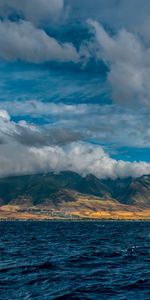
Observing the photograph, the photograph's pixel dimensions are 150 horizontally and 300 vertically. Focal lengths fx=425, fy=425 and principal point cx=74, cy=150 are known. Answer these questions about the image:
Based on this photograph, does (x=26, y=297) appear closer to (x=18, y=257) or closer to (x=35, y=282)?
(x=35, y=282)

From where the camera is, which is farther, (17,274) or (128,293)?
(17,274)

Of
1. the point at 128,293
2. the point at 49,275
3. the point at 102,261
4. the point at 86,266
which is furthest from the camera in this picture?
the point at 102,261

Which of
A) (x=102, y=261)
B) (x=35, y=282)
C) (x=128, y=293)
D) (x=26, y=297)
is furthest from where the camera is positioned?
(x=102, y=261)

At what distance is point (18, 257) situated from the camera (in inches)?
3135

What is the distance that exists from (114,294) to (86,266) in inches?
898

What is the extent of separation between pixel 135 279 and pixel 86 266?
14608mm

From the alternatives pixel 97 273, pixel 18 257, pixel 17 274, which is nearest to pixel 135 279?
pixel 97 273

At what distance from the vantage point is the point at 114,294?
4366 centimetres

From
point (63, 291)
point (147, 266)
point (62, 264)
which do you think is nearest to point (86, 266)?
point (62, 264)

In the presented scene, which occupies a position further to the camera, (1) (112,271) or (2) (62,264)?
(2) (62,264)

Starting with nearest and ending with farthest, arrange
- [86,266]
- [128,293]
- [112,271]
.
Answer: [128,293]
[112,271]
[86,266]

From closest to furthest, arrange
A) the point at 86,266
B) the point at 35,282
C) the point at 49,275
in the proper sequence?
the point at 35,282, the point at 49,275, the point at 86,266

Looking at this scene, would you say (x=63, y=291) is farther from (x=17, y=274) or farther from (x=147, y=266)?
(x=147, y=266)

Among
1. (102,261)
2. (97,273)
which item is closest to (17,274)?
(97,273)
